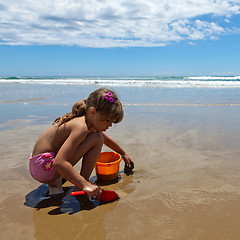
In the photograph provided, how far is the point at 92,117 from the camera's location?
226cm

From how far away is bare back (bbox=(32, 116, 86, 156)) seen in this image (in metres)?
2.27

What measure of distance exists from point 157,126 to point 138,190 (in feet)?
9.14

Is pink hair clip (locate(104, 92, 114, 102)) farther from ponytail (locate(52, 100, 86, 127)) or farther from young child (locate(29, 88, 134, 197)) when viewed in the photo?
ponytail (locate(52, 100, 86, 127))

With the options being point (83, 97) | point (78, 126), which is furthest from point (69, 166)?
point (83, 97)

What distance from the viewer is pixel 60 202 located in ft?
7.58

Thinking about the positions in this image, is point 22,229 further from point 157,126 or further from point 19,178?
point 157,126

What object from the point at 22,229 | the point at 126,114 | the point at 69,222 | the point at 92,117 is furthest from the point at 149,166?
the point at 126,114

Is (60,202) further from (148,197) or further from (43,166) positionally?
(148,197)

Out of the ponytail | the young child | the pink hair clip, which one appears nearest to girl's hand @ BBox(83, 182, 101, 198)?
the young child

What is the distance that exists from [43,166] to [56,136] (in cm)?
30

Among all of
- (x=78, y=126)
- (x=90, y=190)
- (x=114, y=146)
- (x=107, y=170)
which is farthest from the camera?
(x=114, y=146)

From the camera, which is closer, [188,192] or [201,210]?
[201,210]

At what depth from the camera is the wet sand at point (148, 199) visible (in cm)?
184

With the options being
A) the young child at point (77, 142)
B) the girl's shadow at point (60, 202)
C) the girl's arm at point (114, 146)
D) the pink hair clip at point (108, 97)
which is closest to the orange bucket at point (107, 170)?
the girl's arm at point (114, 146)
